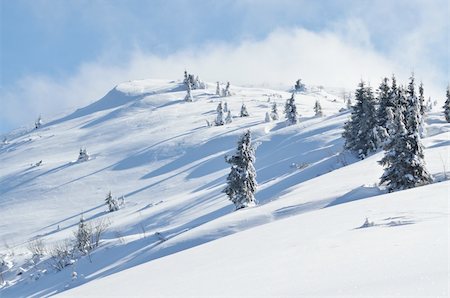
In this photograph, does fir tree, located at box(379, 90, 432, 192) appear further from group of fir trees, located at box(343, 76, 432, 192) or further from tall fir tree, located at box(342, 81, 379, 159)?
tall fir tree, located at box(342, 81, 379, 159)

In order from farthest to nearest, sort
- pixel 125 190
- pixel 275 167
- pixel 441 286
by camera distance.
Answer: pixel 125 190 → pixel 275 167 → pixel 441 286

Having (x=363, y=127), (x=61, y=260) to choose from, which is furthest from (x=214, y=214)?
(x=363, y=127)

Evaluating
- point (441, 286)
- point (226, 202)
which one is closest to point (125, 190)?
point (226, 202)

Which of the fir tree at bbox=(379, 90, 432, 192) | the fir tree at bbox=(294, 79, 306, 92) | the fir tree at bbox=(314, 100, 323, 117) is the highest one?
the fir tree at bbox=(294, 79, 306, 92)

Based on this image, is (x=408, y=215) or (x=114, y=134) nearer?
(x=408, y=215)

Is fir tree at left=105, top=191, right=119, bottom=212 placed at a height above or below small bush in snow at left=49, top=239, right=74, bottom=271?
above

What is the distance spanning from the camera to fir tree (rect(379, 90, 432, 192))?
59.1ft

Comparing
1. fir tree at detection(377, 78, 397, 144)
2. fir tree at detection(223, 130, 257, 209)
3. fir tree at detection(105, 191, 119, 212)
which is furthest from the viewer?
fir tree at detection(105, 191, 119, 212)

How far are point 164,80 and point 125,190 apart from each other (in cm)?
11896

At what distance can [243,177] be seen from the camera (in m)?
29.8

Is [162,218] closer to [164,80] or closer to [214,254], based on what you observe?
[214,254]

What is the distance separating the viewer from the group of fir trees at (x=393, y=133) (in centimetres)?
1830

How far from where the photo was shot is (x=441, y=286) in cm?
434

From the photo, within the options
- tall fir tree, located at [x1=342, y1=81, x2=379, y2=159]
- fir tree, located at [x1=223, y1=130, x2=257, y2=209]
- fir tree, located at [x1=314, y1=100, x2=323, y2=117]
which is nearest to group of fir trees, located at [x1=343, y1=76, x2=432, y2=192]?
tall fir tree, located at [x1=342, y1=81, x2=379, y2=159]
